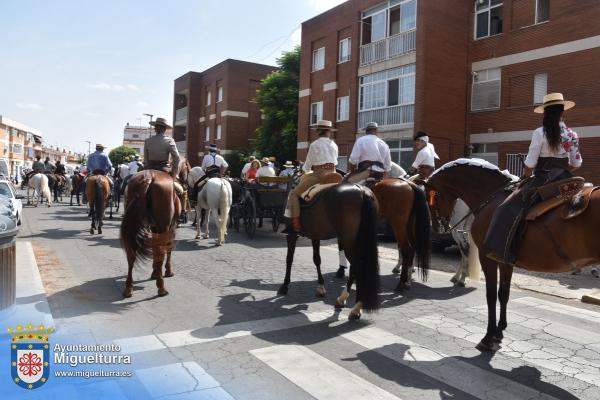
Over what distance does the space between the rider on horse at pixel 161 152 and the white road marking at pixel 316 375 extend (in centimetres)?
379

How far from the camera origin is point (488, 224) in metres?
4.97

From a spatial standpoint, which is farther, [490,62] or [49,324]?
[490,62]

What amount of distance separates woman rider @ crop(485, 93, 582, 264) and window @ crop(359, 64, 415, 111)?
17.0 metres

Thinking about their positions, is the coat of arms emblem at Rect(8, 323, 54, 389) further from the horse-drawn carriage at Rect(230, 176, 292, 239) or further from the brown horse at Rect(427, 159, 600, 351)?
the horse-drawn carriage at Rect(230, 176, 292, 239)

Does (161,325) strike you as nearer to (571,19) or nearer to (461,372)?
(461,372)

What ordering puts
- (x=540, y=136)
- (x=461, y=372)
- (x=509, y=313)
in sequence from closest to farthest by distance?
(x=461, y=372) < (x=540, y=136) < (x=509, y=313)

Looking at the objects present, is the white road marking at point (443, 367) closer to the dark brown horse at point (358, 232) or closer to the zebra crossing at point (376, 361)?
the zebra crossing at point (376, 361)

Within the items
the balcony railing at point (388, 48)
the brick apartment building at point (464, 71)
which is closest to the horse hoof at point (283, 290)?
the brick apartment building at point (464, 71)

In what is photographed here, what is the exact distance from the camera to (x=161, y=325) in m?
5.13

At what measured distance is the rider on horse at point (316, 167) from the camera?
22.2 ft

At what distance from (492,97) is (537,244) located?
1802 centimetres

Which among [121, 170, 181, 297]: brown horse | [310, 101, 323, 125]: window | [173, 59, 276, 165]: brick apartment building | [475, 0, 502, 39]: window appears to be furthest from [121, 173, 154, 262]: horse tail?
[173, 59, 276, 165]: brick apartment building

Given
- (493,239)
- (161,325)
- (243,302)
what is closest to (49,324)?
(161,325)

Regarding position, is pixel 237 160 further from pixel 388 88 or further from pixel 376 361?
pixel 376 361
